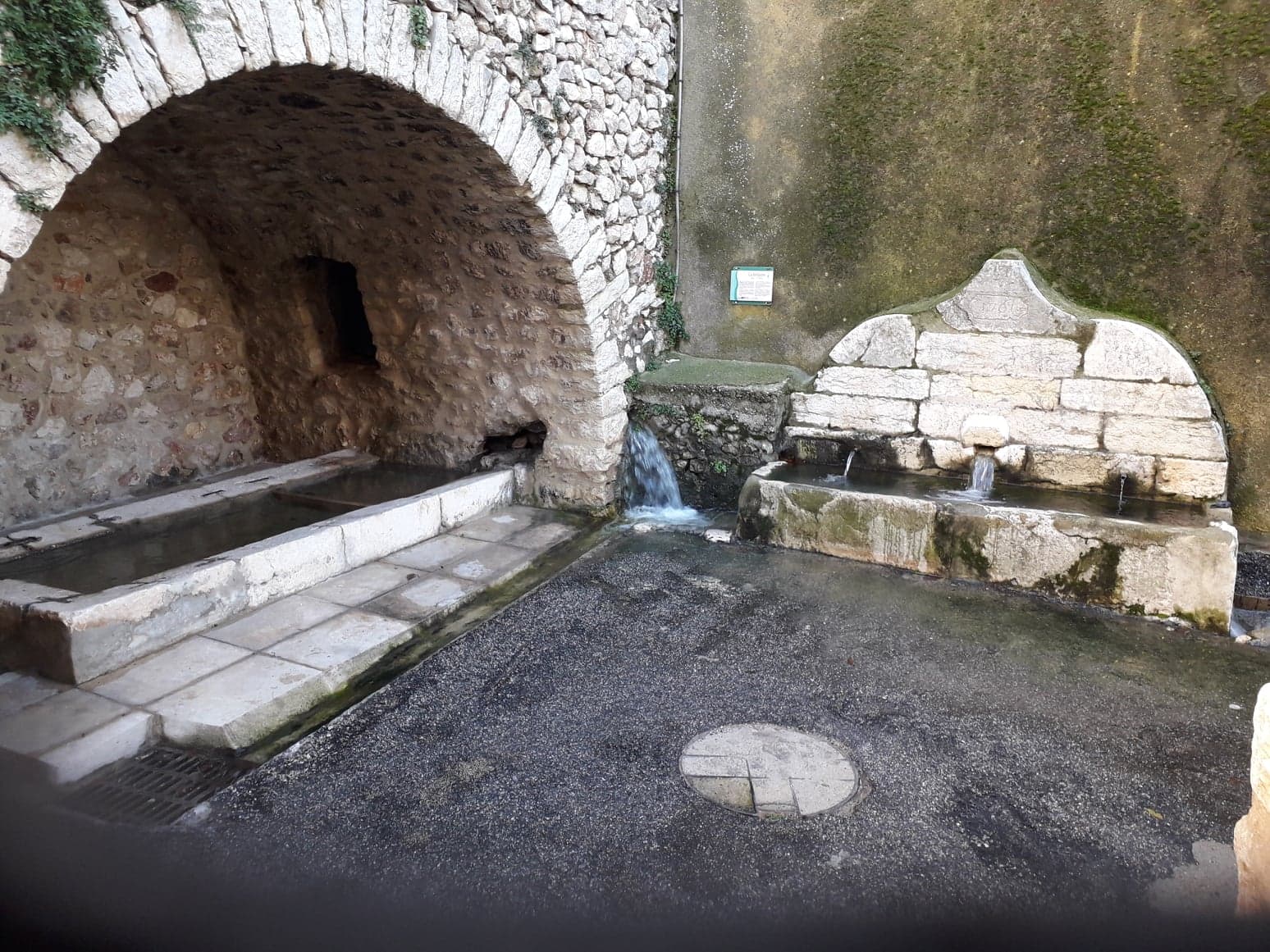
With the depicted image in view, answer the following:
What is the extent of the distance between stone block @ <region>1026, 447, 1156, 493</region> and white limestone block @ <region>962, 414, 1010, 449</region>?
166mm

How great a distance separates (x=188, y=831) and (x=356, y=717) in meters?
0.66

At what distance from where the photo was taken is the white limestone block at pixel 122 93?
2.33 m

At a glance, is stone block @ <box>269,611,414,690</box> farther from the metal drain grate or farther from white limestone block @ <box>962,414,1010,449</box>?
white limestone block @ <box>962,414,1010,449</box>

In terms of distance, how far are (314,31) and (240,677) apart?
2344 millimetres

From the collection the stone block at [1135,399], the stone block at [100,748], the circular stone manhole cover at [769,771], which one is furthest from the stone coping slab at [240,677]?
the stone block at [1135,399]

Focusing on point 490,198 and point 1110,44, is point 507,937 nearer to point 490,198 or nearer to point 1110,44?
point 490,198

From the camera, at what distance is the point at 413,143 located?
12.7 ft

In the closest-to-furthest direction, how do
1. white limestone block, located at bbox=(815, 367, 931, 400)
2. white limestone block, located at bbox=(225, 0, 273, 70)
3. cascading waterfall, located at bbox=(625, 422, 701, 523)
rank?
white limestone block, located at bbox=(225, 0, 273, 70), white limestone block, located at bbox=(815, 367, 931, 400), cascading waterfall, located at bbox=(625, 422, 701, 523)

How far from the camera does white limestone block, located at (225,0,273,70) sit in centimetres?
265

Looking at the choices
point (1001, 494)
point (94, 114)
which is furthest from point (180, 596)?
point (1001, 494)

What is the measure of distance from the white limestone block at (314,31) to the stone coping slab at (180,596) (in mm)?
1993

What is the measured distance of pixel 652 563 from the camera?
4.33m

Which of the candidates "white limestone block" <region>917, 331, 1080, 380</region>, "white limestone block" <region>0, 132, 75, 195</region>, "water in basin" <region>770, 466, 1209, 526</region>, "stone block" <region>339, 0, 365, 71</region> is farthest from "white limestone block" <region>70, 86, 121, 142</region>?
"white limestone block" <region>917, 331, 1080, 380</region>

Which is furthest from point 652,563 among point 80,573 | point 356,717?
point 80,573
